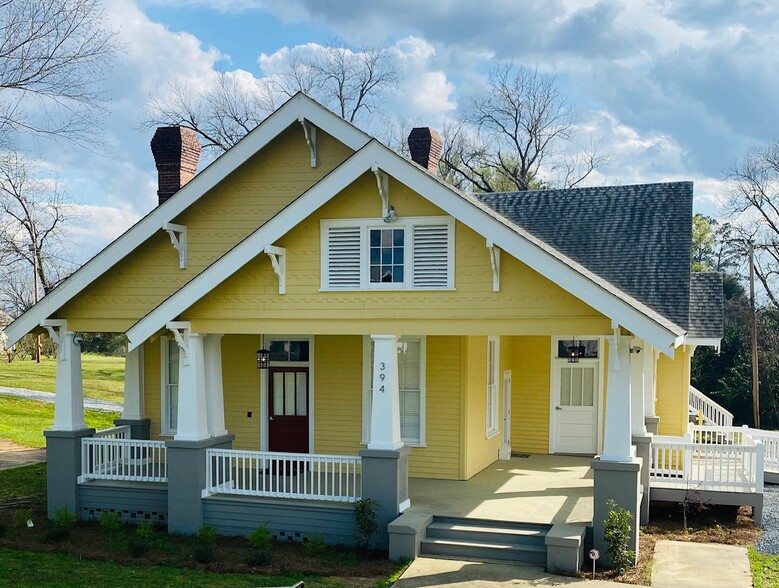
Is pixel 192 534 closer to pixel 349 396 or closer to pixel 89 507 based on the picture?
pixel 89 507

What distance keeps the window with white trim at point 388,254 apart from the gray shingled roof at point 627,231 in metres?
5.13

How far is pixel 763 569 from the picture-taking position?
36.3 feet

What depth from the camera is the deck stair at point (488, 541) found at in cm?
1116

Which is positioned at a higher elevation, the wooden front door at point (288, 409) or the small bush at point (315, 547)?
the wooden front door at point (288, 409)

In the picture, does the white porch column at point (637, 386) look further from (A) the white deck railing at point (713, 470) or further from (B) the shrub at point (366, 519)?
(B) the shrub at point (366, 519)

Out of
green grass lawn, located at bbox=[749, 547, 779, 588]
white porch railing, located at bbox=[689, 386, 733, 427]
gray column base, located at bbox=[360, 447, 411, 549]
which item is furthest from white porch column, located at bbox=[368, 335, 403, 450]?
white porch railing, located at bbox=[689, 386, 733, 427]

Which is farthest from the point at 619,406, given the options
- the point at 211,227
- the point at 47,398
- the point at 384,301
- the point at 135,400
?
→ the point at 47,398

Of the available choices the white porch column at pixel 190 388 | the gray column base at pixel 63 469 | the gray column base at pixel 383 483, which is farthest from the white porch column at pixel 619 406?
the gray column base at pixel 63 469

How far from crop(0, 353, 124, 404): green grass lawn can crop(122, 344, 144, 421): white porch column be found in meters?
19.9

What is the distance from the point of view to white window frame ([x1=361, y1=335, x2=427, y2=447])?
14.8m

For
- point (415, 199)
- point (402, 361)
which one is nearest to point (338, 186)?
point (415, 199)

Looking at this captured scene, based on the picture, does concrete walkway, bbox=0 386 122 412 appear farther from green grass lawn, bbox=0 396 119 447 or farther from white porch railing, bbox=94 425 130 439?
white porch railing, bbox=94 425 130 439

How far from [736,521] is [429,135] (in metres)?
9.08

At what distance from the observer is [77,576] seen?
10.7 m
